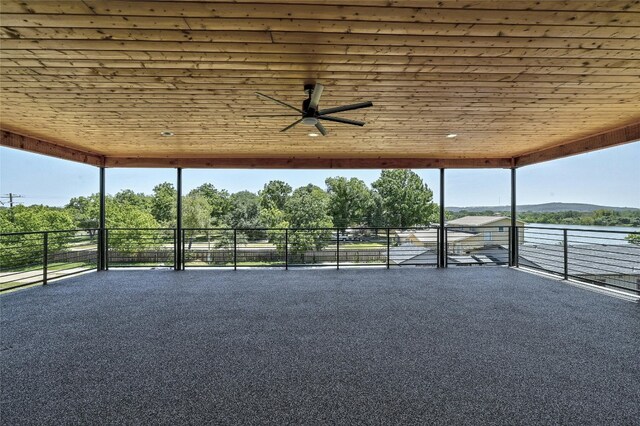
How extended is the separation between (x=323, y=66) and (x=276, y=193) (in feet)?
80.1

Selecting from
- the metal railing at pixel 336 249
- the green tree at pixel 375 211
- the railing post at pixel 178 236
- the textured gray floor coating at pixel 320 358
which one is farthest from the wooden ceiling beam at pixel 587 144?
the green tree at pixel 375 211

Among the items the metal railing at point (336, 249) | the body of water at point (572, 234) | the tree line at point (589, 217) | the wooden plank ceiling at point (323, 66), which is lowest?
the metal railing at point (336, 249)

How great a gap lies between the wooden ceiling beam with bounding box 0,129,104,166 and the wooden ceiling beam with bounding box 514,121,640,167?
8.19 meters

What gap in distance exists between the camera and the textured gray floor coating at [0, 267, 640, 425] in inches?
69.2

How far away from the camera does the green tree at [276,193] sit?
1030 inches

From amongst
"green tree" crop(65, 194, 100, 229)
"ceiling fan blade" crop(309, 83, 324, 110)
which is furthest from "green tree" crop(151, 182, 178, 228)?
"ceiling fan blade" crop(309, 83, 324, 110)

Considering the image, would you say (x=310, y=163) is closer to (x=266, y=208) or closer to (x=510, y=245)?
(x=510, y=245)

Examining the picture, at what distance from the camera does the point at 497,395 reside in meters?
1.89

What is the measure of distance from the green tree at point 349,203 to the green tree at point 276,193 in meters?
5.72

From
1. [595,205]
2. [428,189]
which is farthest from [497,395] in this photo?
[428,189]

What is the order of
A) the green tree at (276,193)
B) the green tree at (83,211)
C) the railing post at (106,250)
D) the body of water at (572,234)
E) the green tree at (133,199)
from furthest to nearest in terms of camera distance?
the green tree at (276,193) → the green tree at (133,199) → the green tree at (83,211) → the railing post at (106,250) → the body of water at (572,234)

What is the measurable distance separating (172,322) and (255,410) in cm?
179

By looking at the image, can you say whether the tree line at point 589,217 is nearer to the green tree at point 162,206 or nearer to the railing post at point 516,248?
the railing post at point 516,248

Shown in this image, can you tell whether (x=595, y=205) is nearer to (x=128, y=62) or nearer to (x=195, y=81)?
(x=195, y=81)
